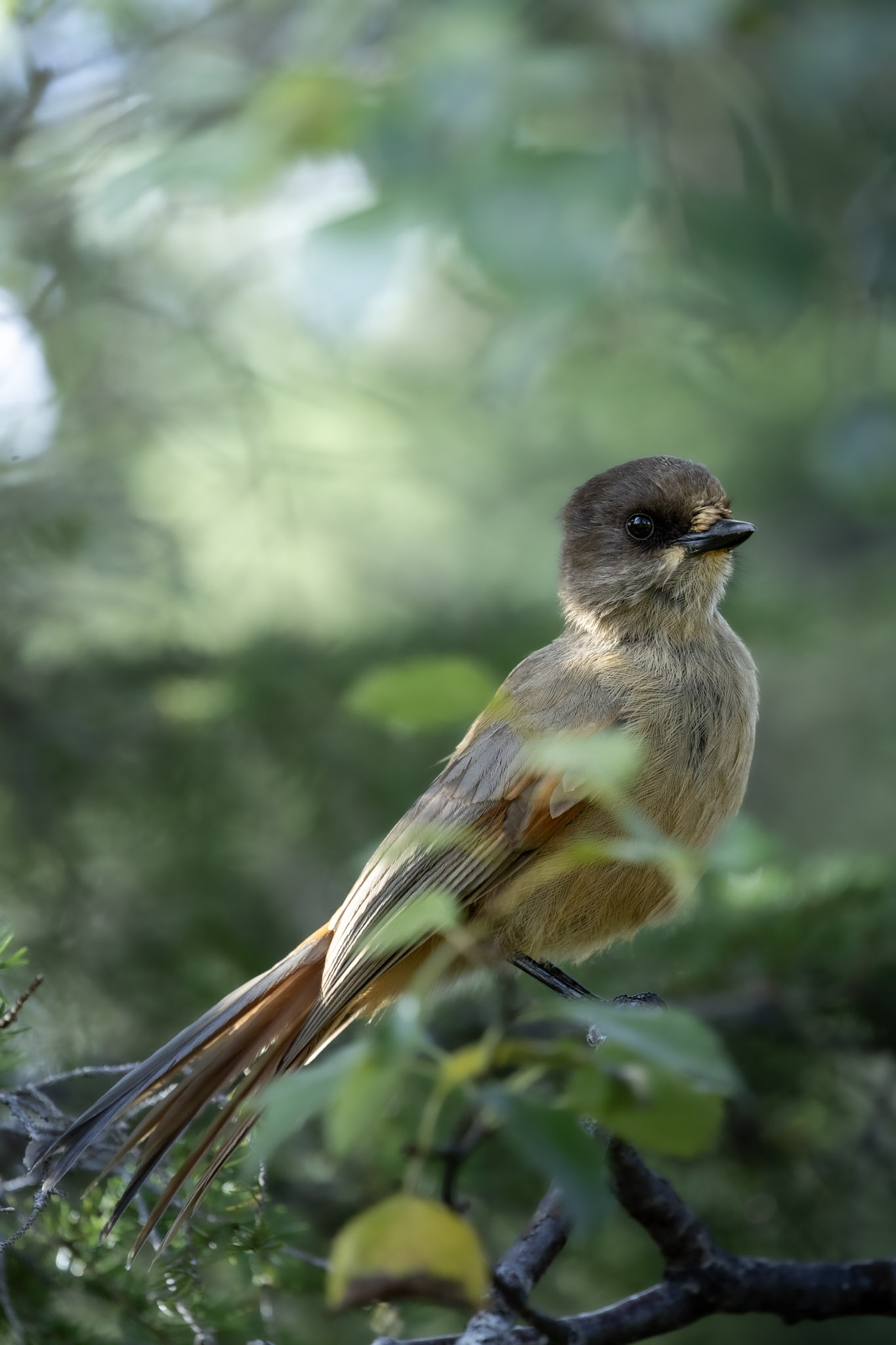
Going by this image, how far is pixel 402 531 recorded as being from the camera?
8.09 m

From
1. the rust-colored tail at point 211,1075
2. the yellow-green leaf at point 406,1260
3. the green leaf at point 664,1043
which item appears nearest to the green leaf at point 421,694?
the green leaf at point 664,1043

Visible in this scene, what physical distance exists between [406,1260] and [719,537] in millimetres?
2514

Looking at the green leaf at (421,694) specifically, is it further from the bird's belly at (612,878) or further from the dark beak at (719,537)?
the dark beak at (719,537)

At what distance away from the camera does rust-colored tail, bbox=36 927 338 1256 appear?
2389 mm

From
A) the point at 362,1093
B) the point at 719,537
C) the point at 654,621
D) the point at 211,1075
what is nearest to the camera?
the point at 362,1093

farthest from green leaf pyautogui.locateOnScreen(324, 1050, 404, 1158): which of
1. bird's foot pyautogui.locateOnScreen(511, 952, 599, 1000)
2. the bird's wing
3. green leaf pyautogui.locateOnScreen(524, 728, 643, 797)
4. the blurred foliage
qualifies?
bird's foot pyautogui.locateOnScreen(511, 952, 599, 1000)

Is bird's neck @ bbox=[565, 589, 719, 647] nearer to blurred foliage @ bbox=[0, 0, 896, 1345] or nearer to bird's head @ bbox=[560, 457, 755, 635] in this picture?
bird's head @ bbox=[560, 457, 755, 635]

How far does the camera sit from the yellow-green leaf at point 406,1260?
1294 mm

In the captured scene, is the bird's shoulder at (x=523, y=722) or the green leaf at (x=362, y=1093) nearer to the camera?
the green leaf at (x=362, y=1093)

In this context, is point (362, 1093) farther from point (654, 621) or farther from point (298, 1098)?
Answer: point (654, 621)

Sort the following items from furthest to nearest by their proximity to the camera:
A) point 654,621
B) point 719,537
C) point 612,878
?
point 654,621 < point 719,537 < point 612,878

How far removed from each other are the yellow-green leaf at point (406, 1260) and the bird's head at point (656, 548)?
244 centimetres

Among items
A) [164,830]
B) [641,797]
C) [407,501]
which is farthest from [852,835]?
[641,797]

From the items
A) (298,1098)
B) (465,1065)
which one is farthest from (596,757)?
(298,1098)
